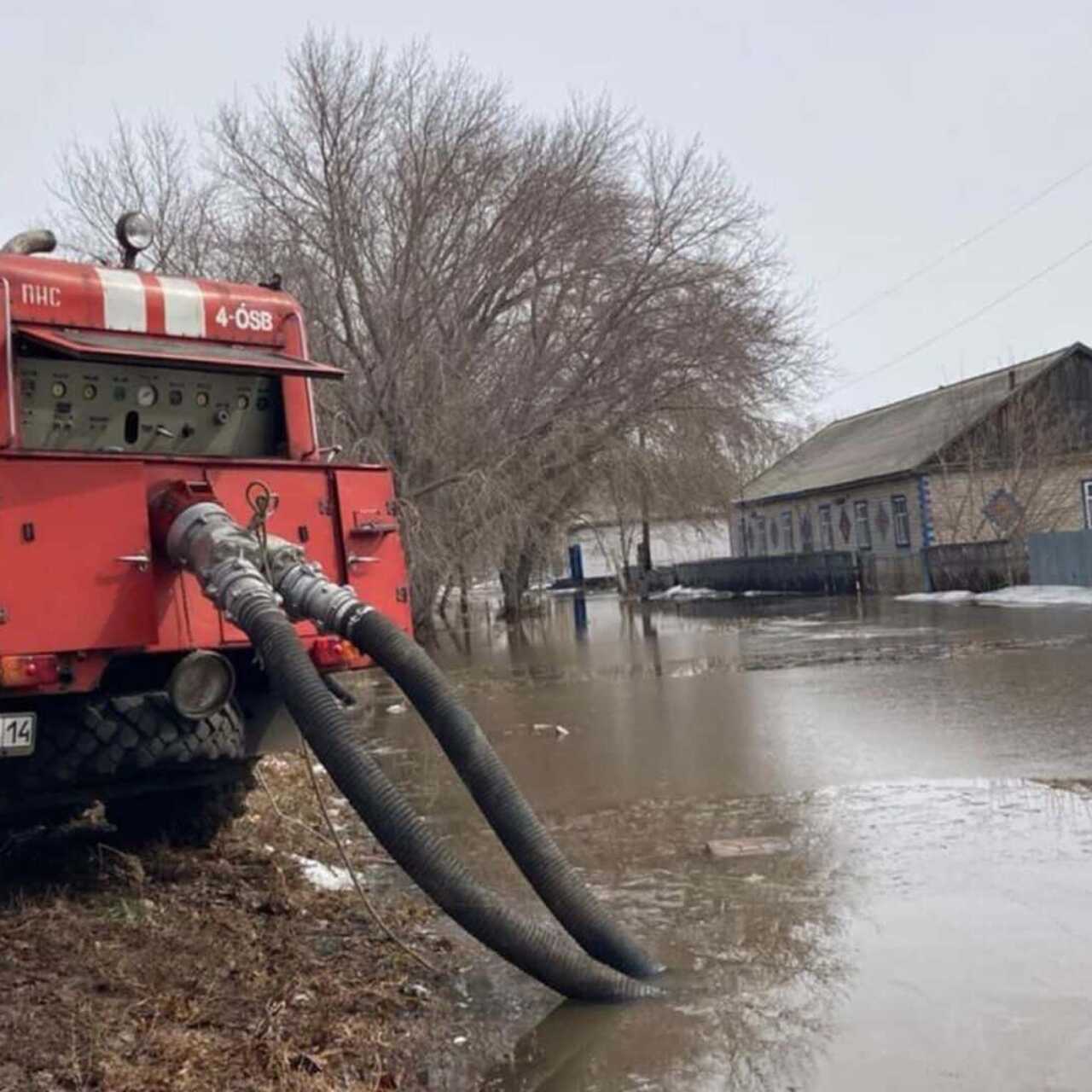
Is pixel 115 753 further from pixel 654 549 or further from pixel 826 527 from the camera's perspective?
pixel 654 549

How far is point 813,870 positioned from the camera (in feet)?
22.2

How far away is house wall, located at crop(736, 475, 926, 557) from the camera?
137 feet

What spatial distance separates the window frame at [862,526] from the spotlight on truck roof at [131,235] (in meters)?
40.0

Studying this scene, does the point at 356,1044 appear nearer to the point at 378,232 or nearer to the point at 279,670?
the point at 279,670

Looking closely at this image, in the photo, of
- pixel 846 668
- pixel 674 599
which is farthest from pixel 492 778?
pixel 674 599

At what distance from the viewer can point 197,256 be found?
25641mm

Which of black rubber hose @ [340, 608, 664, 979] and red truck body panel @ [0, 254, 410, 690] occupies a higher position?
red truck body panel @ [0, 254, 410, 690]

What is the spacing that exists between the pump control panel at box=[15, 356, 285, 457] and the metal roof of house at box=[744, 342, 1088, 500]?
28.4 metres

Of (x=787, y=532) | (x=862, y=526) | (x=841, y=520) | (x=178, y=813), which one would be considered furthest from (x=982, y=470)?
(x=178, y=813)

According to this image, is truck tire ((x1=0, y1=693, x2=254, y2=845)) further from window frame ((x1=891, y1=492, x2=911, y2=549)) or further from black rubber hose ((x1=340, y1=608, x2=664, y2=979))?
window frame ((x1=891, y1=492, x2=911, y2=549))

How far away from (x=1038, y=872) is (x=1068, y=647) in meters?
11.6

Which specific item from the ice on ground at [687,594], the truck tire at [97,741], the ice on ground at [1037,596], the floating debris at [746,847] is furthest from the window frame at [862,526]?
the truck tire at [97,741]

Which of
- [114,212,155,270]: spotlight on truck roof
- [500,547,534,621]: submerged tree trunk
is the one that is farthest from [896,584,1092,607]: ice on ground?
[114,212,155,270]: spotlight on truck roof

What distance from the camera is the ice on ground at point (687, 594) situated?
46347 millimetres
